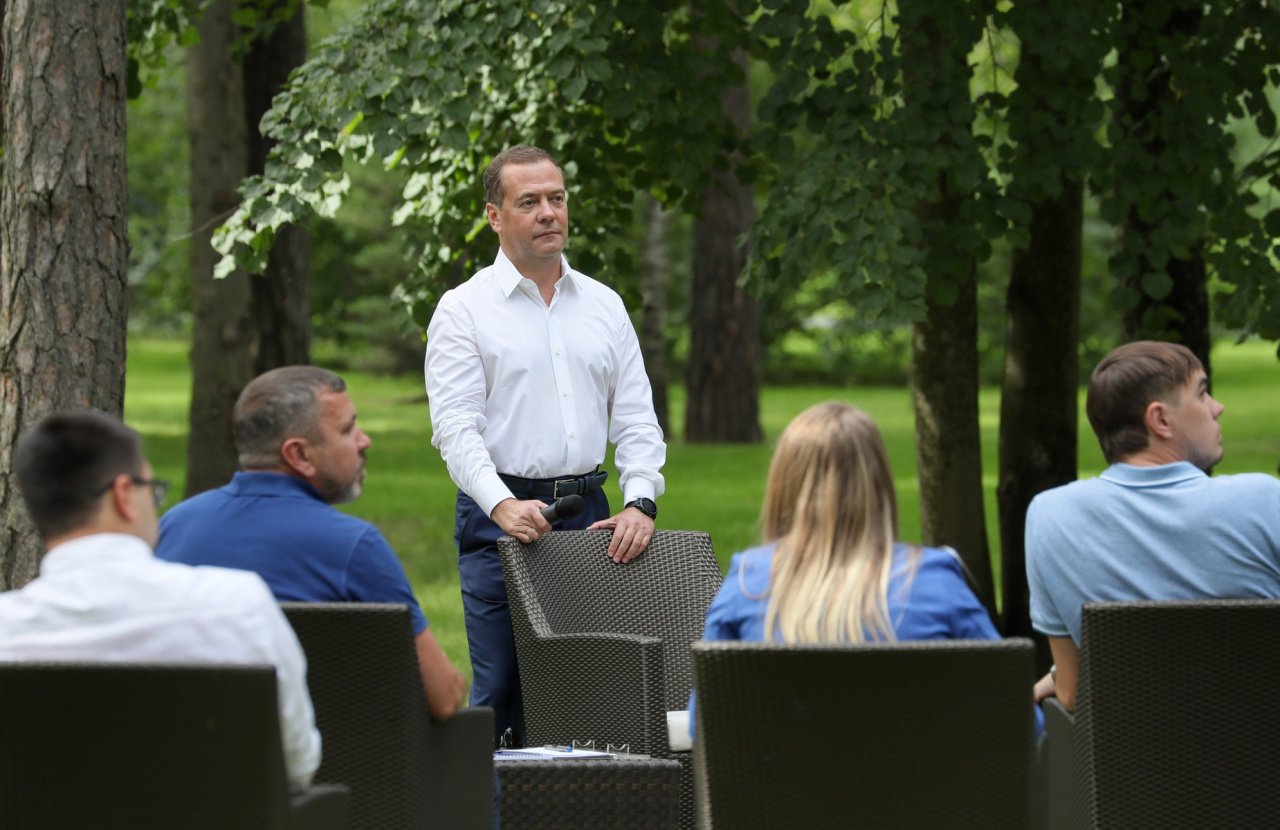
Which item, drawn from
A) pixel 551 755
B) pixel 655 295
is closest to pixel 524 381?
pixel 551 755

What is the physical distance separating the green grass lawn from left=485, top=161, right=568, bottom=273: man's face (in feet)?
3.99

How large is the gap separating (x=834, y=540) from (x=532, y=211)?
2363 millimetres

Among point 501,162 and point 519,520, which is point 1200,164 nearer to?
point 501,162

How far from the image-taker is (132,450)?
3.27 meters

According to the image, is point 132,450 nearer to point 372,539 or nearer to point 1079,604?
point 372,539

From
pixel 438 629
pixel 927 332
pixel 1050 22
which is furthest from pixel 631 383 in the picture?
pixel 438 629

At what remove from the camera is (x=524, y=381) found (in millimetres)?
5645

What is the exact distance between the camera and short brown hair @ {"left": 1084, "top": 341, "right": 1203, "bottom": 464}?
412 centimetres

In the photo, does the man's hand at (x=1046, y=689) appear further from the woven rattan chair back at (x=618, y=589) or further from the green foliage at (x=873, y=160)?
the green foliage at (x=873, y=160)

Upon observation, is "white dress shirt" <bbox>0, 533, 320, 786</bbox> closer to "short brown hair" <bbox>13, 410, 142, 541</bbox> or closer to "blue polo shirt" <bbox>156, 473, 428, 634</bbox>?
"short brown hair" <bbox>13, 410, 142, 541</bbox>

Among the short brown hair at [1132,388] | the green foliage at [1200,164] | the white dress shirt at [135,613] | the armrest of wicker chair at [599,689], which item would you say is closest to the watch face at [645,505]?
the armrest of wicker chair at [599,689]

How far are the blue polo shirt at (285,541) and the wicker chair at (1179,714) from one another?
56.5 inches

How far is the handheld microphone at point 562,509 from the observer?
5504 millimetres

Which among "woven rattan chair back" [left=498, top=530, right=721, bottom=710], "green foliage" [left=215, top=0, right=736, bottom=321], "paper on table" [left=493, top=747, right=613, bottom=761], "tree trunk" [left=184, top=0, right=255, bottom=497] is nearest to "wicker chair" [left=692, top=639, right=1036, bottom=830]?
"paper on table" [left=493, top=747, right=613, bottom=761]
